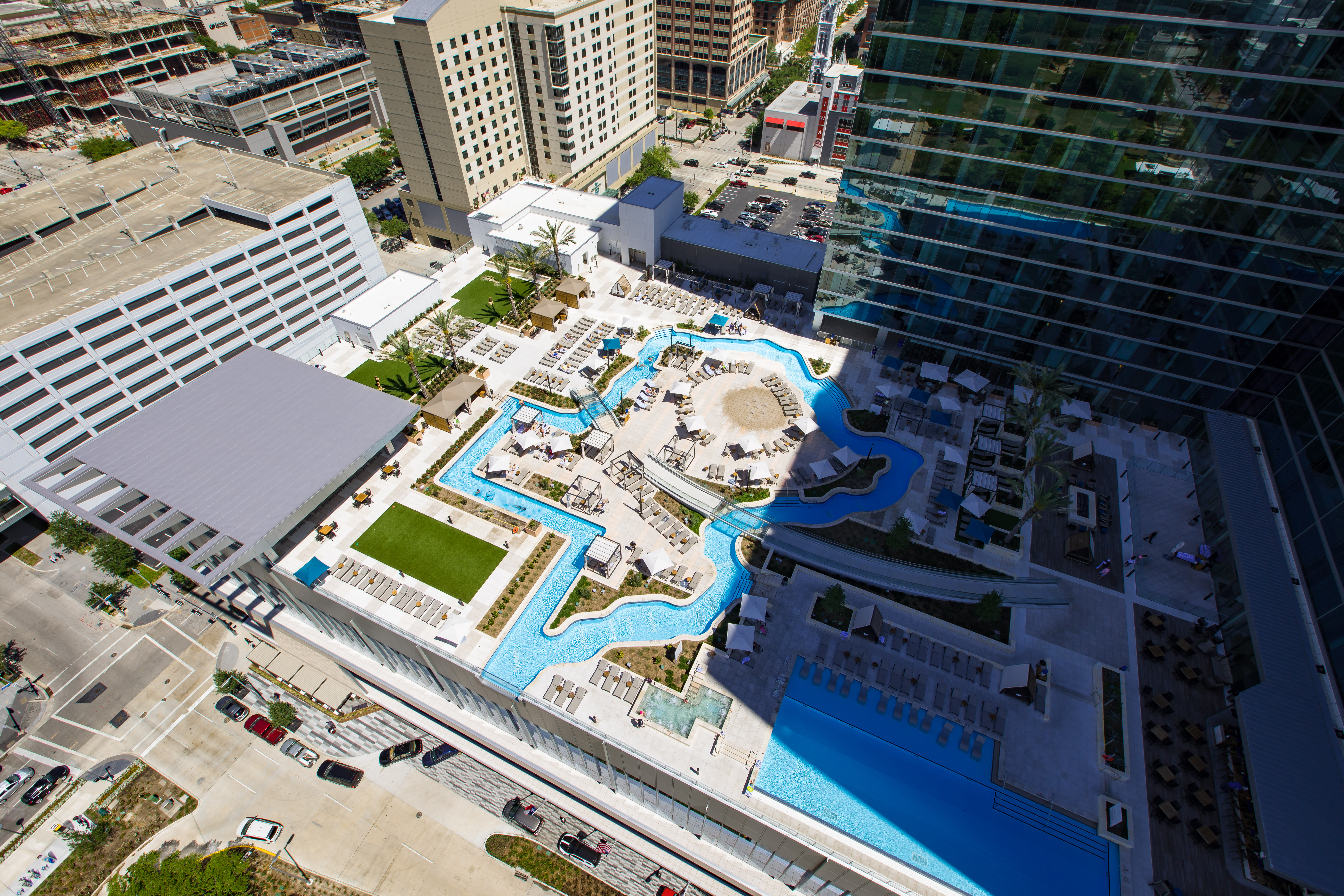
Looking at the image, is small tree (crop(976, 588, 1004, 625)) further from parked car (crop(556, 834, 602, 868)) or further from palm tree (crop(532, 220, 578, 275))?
palm tree (crop(532, 220, 578, 275))

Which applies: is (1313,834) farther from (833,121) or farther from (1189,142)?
(833,121)

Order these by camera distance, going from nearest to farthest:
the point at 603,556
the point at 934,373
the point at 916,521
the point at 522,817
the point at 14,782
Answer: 1. the point at 522,817
2. the point at 14,782
3. the point at 603,556
4. the point at 916,521
5. the point at 934,373

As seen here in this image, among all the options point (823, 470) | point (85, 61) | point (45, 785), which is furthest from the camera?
point (85, 61)

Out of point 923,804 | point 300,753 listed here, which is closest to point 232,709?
point 300,753

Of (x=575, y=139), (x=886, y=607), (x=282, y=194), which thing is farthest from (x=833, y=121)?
(x=886, y=607)

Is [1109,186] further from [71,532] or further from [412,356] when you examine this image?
[71,532]

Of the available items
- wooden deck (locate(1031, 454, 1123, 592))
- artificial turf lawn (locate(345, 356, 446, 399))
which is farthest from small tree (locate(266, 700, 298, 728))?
wooden deck (locate(1031, 454, 1123, 592))
